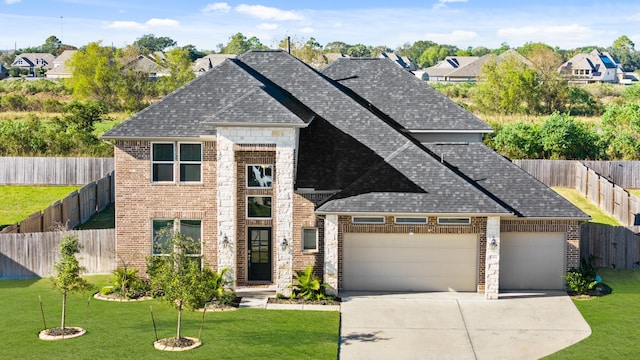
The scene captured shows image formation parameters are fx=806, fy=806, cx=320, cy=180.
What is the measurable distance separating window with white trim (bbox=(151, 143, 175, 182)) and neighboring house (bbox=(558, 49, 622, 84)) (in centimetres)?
10621

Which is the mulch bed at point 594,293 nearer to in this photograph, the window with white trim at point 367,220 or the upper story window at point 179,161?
the window with white trim at point 367,220

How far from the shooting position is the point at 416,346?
2120cm

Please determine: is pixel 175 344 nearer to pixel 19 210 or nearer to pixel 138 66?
pixel 19 210

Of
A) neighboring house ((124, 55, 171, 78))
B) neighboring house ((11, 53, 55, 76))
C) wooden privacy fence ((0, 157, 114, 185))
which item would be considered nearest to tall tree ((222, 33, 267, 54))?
neighboring house ((11, 53, 55, 76))

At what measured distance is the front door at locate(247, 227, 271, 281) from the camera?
2661cm

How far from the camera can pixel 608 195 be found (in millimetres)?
39562

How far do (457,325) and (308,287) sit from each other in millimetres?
4871

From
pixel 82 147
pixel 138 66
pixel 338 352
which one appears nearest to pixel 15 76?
pixel 138 66

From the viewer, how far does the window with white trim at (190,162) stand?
26.8m

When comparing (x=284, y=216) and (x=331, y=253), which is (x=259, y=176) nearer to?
(x=284, y=216)

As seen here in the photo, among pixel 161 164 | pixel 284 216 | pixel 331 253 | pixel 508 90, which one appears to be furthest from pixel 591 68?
pixel 284 216

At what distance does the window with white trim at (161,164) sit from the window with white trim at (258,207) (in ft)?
9.38

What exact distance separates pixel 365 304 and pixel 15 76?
130503mm

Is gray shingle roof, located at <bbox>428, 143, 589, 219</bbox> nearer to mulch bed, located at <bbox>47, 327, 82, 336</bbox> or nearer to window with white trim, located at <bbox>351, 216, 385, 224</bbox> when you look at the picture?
window with white trim, located at <bbox>351, 216, 385, 224</bbox>
